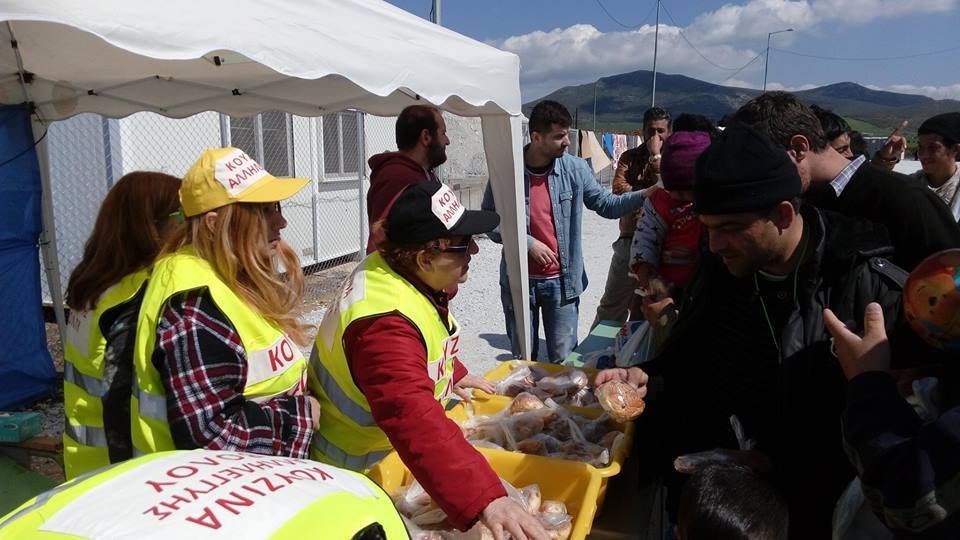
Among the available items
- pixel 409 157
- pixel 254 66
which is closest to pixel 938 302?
pixel 409 157

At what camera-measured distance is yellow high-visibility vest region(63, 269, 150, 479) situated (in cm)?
168

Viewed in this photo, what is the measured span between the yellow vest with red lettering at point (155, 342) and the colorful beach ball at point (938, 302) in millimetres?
1469

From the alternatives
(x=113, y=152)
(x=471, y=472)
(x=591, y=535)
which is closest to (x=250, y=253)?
(x=471, y=472)

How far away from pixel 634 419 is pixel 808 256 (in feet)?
2.59

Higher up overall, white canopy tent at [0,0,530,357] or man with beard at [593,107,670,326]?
white canopy tent at [0,0,530,357]

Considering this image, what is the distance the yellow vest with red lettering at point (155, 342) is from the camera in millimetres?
1534

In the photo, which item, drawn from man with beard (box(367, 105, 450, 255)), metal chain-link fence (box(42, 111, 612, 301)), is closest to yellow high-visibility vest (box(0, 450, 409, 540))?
man with beard (box(367, 105, 450, 255))

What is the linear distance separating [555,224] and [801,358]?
9.51 feet

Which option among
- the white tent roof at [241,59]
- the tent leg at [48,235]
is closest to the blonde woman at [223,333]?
the white tent roof at [241,59]

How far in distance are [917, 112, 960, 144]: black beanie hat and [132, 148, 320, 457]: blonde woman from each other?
16.0 feet

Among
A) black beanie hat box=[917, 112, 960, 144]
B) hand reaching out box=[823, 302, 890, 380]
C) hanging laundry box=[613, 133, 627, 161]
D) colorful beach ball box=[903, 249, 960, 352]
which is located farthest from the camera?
hanging laundry box=[613, 133, 627, 161]

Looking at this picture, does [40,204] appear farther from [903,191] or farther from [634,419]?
[903,191]

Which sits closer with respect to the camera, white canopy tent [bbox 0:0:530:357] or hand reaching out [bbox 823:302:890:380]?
hand reaching out [bbox 823:302:890:380]

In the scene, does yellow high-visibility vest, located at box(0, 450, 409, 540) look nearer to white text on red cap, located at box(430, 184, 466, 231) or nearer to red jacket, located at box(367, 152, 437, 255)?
white text on red cap, located at box(430, 184, 466, 231)
